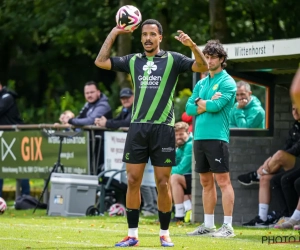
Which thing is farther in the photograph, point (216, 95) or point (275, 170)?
point (275, 170)

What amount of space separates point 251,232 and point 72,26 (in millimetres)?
14319

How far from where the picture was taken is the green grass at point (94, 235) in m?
9.78

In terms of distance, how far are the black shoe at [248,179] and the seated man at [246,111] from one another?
85 centimetres

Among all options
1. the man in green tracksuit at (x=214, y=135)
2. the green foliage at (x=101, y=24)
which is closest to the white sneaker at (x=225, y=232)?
the man in green tracksuit at (x=214, y=135)

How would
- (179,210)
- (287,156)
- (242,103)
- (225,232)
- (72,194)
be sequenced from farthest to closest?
(72,194)
(242,103)
(179,210)
(287,156)
(225,232)

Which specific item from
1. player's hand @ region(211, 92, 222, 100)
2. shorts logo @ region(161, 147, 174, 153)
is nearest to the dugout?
player's hand @ region(211, 92, 222, 100)

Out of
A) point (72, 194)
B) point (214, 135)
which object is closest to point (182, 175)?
point (72, 194)

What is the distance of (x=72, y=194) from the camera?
15547 mm

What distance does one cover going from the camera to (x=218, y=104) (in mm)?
11055

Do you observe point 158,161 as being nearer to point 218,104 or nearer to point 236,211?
point 218,104

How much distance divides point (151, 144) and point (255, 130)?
478 centimetres

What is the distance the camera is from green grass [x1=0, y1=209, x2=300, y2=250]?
978 cm

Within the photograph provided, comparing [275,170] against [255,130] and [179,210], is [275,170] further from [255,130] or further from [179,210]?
[179,210]

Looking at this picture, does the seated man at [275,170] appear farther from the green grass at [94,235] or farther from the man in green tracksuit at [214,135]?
the man in green tracksuit at [214,135]
